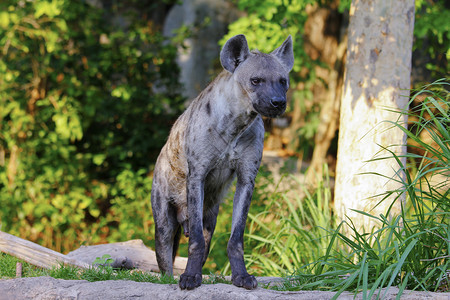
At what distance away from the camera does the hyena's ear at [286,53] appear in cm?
368

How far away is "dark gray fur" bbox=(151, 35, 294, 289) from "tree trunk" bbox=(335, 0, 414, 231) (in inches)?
56.0

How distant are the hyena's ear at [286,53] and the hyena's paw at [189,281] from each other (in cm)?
149

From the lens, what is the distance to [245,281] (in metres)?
3.25

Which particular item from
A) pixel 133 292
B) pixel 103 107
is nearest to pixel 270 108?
pixel 133 292

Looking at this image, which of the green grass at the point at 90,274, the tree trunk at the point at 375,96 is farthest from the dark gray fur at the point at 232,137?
the tree trunk at the point at 375,96

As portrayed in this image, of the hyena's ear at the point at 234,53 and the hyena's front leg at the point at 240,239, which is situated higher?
the hyena's ear at the point at 234,53

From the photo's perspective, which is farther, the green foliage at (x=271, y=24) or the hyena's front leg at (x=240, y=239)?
the green foliage at (x=271, y=24)

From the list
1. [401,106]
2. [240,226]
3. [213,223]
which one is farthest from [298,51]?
[240,226]

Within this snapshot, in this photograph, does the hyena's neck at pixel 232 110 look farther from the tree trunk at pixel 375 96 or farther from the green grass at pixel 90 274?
the tree trunk at pixel 375 96

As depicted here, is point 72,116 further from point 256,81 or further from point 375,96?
point 256,81

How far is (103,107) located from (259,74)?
4866 mm

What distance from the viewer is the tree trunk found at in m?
4.77

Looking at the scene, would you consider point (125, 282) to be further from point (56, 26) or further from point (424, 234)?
point (56, 26)

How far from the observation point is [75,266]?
13.8 ft
